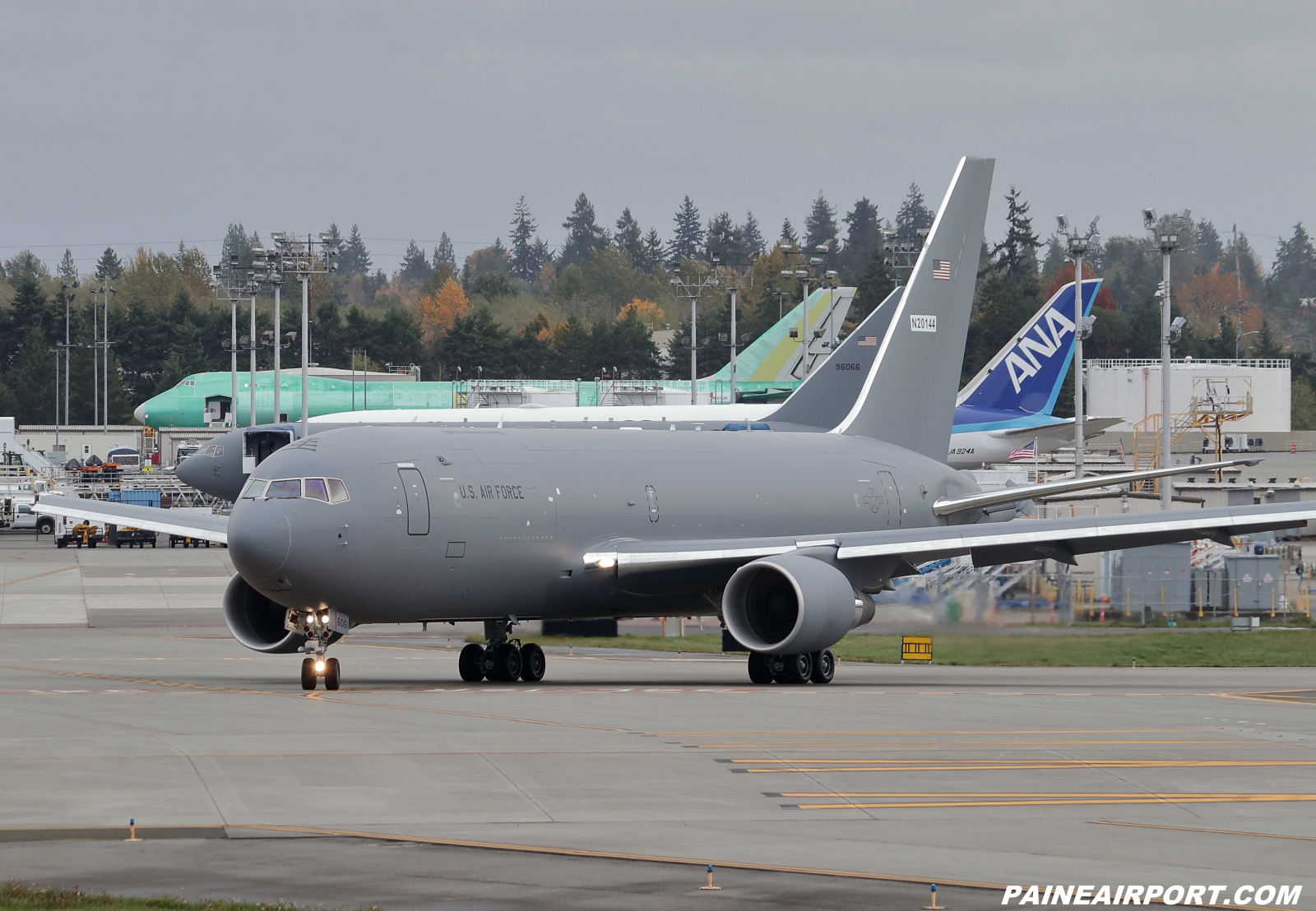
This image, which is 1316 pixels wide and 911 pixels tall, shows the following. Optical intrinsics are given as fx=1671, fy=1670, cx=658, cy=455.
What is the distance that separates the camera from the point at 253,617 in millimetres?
30672

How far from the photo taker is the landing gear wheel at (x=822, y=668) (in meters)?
31.9

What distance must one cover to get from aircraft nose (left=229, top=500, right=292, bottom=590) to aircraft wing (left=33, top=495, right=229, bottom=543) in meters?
4.27

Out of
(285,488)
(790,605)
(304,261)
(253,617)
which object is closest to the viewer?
(285,488)

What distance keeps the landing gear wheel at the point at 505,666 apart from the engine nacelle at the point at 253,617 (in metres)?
3.91

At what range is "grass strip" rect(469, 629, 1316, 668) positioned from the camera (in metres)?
36.8

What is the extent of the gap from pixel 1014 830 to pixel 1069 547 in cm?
1645

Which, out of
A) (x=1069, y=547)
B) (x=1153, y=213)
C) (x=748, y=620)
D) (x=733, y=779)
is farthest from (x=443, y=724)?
(x=1153, y=213)

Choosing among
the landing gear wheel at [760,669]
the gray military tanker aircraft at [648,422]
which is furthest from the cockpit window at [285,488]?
the landing gear wheel at [760,669]

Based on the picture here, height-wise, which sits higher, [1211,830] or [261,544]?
[261,544]

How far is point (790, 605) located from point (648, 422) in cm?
2941

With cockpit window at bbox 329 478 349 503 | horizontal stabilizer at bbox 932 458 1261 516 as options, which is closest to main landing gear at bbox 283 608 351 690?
cockpit window at bbox 329 478 349 503

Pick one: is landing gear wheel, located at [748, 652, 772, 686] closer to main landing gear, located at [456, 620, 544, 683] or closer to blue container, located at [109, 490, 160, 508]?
main landing gear, located at [456, 620, 544, 683]

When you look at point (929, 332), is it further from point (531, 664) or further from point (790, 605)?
point (531, 664)

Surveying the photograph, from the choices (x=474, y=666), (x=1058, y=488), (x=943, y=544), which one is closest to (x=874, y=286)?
(x=1058, y=488)
